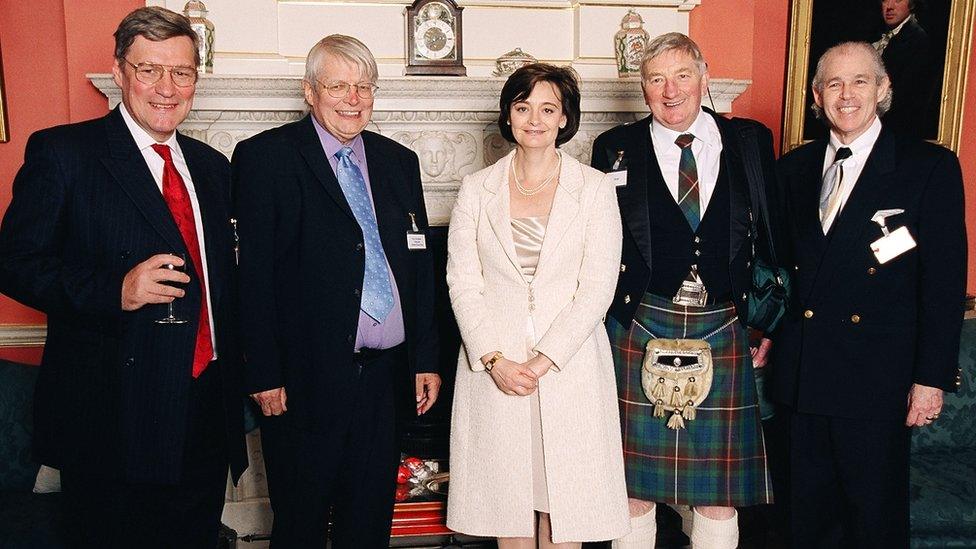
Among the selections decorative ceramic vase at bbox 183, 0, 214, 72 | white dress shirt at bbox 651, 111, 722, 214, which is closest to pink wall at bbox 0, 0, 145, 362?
decorative ceramic vase at bbox 183, 0, 214, 72

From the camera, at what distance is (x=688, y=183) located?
2678 mm

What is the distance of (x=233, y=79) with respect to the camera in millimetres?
3314

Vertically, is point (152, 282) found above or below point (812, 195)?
below

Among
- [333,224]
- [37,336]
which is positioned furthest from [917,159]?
[37,336]

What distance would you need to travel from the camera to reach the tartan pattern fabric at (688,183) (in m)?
2.65

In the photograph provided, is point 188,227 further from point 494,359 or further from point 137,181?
point 494,359

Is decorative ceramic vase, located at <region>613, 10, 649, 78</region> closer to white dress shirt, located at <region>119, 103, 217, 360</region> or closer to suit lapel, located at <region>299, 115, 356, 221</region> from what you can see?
suit lapel, located at <region>299, 115, 356, 221</region>

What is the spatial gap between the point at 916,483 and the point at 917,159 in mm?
1399

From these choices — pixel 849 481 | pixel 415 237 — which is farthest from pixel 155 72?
pixel 849 481

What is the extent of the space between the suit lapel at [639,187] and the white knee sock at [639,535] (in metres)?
0.90

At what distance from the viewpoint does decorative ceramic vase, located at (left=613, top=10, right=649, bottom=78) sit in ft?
12.2

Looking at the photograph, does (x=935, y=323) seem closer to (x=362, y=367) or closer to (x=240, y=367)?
(x=362, y=367)

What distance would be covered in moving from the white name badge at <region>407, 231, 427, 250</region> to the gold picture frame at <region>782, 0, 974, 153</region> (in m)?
2.33

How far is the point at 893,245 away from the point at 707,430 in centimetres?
83
